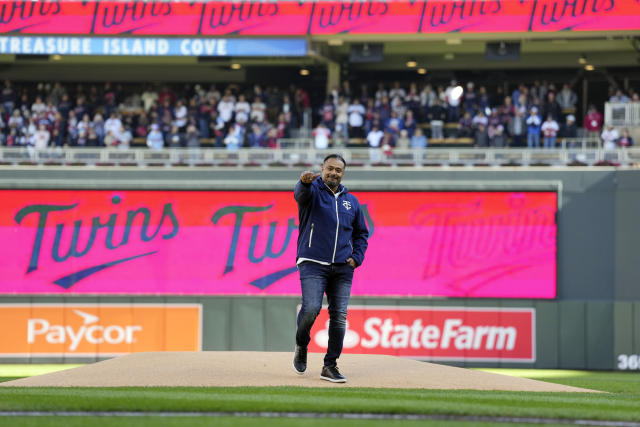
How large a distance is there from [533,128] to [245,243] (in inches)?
292

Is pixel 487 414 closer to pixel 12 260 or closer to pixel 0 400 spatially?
pixel 0 400

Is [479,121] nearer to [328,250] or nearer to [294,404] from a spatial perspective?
[328,250]

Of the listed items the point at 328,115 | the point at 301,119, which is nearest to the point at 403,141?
the point at 328,115

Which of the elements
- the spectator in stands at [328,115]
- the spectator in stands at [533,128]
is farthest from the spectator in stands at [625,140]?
the spectator in stands at [328,115]

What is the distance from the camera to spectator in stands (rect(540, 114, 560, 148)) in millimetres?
25797

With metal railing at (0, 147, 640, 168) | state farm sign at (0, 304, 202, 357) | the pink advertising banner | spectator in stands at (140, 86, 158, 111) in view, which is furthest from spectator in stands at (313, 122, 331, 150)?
state farm sign at (0, 304, 202, 357)

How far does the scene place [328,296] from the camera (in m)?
10.7

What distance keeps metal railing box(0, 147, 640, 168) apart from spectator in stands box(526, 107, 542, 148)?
148cm

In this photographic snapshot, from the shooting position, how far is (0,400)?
9.01 m

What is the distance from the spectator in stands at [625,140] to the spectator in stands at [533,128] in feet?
6.19

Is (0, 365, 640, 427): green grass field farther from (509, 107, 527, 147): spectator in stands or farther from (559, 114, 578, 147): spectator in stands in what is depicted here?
(559, 114, 578, 147): spectator in stands

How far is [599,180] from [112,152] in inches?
430

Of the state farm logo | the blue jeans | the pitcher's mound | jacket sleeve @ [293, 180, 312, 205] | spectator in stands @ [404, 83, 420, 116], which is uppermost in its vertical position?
spectator in stands @ [404, 83, 420, 116]

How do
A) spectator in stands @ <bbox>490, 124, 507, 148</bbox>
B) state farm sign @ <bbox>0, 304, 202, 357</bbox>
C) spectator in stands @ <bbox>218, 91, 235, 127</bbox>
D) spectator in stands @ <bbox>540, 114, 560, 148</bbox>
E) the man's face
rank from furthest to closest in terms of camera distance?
spectator in stands @ <bbox>218, 91, 235, 127</bbox> → spectator in stands @ <bbox>490, 124, 507, 148</bbox> → spectator in stands @ <bbox>540, 114, 560, 148</bbox> → state farm sign @ <bbox>0, 304, 202, 357</bbox> → the man's face
